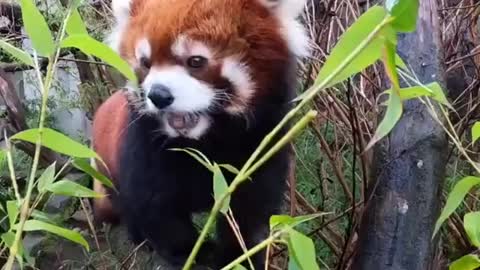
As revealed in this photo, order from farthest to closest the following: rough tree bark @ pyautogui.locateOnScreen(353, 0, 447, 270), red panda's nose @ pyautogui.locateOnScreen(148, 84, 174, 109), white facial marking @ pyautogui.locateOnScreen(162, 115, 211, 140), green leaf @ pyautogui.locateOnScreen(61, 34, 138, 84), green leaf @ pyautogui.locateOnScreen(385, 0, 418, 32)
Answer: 1. white facial marking @ pyautogui.locateOnScreen(162, 115, 211, 140)
2. red panda's nose @ pyautogui.locateOnScreen(148, 84, 174, 109)
3. rough tree bark @ pyautogui.locateOnScreen(353, 0, 447, 270)
4. green leaf @ pyautogui.locateOnScreen(61, 34, 138, 84)
5. green leaf @ pyautogui.locateOnScreen(385, 0, 418, 32)

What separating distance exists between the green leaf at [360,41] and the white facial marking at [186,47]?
73 cm

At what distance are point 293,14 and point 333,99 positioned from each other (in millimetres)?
233

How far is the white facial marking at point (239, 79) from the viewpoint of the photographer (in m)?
1.48

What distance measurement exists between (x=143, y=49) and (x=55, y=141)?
0.62 meters

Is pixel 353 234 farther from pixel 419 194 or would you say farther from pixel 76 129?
pixel 76 129

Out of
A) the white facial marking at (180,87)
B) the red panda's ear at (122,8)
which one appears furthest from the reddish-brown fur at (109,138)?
the white facial marking at (180,87)

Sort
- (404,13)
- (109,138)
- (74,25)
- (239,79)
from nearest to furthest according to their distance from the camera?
(404,13) → (74,25) → (239,79) → (109,138)

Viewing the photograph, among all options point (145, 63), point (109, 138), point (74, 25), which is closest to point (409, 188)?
point (145, 63)

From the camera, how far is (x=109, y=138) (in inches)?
81.0

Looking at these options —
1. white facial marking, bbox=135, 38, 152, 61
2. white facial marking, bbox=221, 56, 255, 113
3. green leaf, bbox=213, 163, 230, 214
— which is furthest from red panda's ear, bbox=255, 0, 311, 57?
green leaf, bbox=213, 163, 230, 214

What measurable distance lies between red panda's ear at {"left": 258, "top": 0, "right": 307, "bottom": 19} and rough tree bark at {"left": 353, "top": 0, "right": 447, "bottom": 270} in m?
0.27

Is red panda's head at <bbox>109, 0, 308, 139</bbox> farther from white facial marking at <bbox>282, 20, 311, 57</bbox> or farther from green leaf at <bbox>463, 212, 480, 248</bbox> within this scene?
green leaf at <bbox>463, 212, 480, 248</bbox>

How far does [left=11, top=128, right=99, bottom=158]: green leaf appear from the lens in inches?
33.2

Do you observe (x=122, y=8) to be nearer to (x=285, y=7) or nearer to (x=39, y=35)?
(x=285, y=7)
